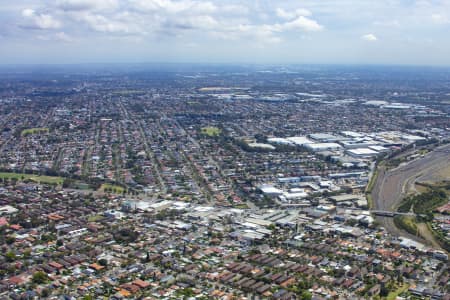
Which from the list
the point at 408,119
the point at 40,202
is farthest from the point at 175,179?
the point at 408,119

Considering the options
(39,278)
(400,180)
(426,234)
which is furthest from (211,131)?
(39,278)

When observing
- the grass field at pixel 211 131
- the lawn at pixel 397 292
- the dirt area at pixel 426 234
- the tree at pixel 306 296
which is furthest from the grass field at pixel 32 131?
the lawn at pixel 397 292

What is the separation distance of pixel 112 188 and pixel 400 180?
95.2 ft

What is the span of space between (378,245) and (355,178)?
60.6ft

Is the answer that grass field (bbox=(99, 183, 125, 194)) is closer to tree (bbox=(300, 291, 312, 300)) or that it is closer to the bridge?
the bridge

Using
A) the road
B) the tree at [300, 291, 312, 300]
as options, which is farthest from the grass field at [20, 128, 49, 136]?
the tree at [300, 291, 312, 300]

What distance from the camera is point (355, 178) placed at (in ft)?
166

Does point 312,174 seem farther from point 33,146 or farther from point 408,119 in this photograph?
point 408,119

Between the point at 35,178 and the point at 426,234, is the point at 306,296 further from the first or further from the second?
the point at 35,178

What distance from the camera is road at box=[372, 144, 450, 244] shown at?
125 feet

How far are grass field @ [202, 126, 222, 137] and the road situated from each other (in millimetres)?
29763

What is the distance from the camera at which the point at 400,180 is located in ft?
164

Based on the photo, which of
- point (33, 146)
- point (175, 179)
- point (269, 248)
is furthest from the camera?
point (33, 146)

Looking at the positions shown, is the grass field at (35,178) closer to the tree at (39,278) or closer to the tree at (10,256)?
the tree at (10,256)
